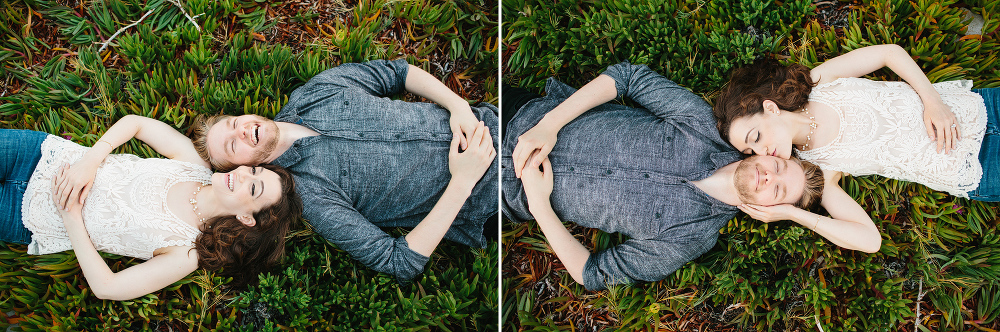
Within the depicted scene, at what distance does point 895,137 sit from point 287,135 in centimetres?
280

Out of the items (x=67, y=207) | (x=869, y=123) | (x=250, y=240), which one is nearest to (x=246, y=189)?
(x=250, y=240)

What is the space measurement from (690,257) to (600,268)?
0.43 m

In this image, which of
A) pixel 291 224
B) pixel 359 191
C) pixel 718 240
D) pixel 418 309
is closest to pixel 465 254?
pixel 418 309

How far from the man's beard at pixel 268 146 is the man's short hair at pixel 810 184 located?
238cm

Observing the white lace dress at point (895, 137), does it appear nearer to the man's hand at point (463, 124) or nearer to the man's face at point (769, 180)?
the man's face at point (769, 180)

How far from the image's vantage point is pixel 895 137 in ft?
7.64

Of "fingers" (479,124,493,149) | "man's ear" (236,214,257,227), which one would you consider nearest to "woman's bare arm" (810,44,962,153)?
"fingers" (479,124,493,149)

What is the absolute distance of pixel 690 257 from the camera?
2.42 meters

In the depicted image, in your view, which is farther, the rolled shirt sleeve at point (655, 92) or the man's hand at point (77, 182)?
the rolled shirt sleeve at point (655, 92)

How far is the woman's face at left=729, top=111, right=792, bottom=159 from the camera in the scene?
229 cm

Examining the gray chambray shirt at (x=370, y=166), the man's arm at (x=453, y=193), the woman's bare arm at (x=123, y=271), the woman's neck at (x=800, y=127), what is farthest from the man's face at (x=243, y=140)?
the woman's neck at (x=800, y=127)

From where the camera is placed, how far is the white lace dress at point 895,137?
2332 mm

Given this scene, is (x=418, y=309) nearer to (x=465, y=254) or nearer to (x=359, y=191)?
(x=465, y=254)

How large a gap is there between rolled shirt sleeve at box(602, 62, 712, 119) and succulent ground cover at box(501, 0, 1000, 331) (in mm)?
124
